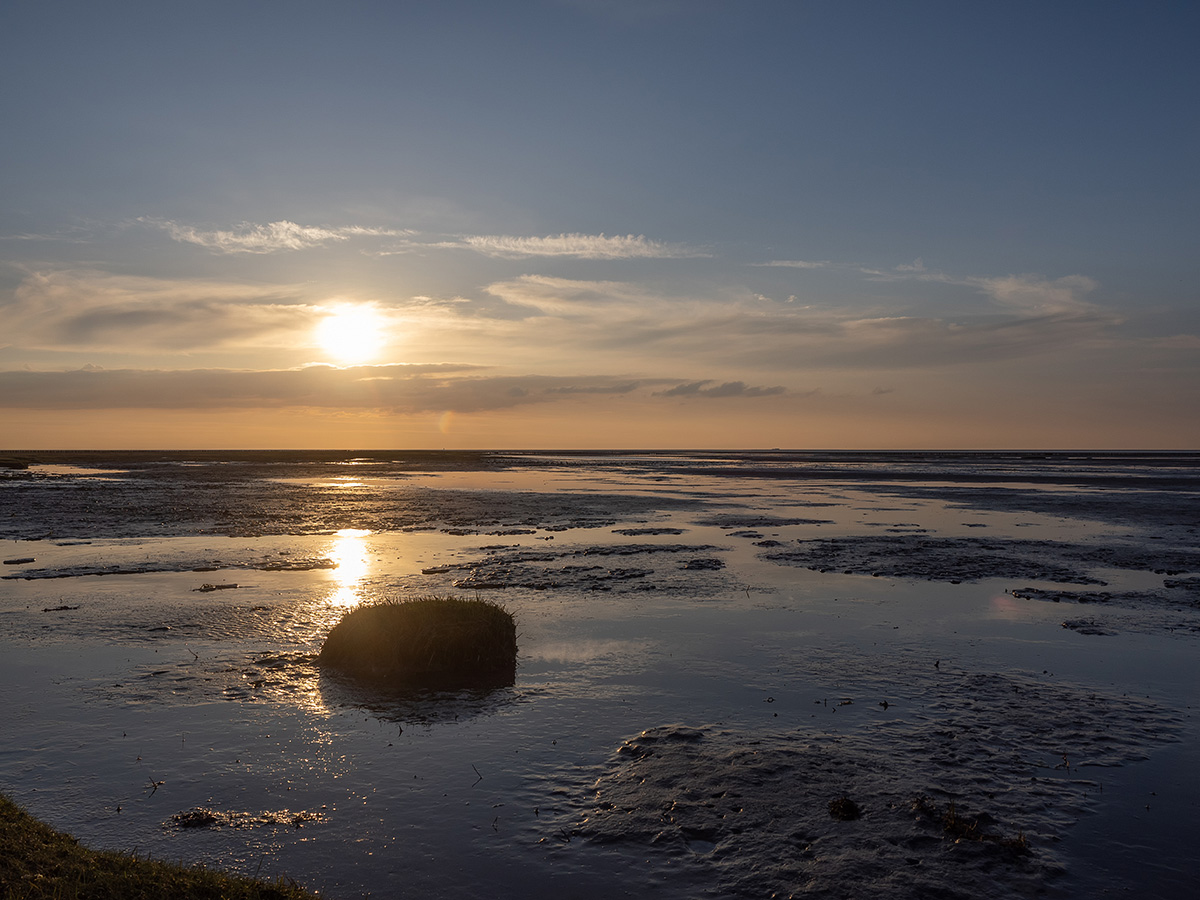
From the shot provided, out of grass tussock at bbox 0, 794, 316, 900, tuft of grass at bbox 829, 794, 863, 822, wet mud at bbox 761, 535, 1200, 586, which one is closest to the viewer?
grass tussock at bbox 0, 794, 316, 900

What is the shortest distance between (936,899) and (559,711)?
19.2 ft

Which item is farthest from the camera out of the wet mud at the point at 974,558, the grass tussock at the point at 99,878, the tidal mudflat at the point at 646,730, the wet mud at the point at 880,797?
the wet mud at the point at 974,558

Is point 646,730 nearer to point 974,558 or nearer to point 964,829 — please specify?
point 964,829

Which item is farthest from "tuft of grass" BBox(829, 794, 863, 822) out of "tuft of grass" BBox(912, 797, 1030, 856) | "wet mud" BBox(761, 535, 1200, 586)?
"wet mud" BBox(761, 535, 1200, 586)

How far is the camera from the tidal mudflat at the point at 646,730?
7406mm

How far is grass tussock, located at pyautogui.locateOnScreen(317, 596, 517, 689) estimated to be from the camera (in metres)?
13.2

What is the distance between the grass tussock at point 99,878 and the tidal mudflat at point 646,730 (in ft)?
2.19

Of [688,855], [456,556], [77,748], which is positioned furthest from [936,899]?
[456,556]

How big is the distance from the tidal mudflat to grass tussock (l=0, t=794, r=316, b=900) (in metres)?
0.67

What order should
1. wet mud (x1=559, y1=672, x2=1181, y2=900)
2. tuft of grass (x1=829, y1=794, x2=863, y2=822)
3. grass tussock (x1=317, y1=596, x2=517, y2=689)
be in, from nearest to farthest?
wet mud (x1=559, y1=672, x2=1181, y2=900), tuft of grass (x1=829, y1=794, x2=863, y2=822), grass tussock (x1=317, y1=596, x2=517, y2=689)

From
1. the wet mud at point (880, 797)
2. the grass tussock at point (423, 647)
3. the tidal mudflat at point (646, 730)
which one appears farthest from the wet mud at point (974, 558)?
the grass tussock at point (423, 647)

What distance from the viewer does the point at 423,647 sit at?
1345 cm

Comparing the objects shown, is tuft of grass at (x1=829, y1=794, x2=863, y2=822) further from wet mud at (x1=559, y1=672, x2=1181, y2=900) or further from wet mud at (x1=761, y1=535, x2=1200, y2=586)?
wet mud at (x1=761, y1=535, x2=1200, y2=586)

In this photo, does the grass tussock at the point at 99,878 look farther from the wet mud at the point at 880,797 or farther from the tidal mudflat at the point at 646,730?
the wet mud at the point at 880,797
